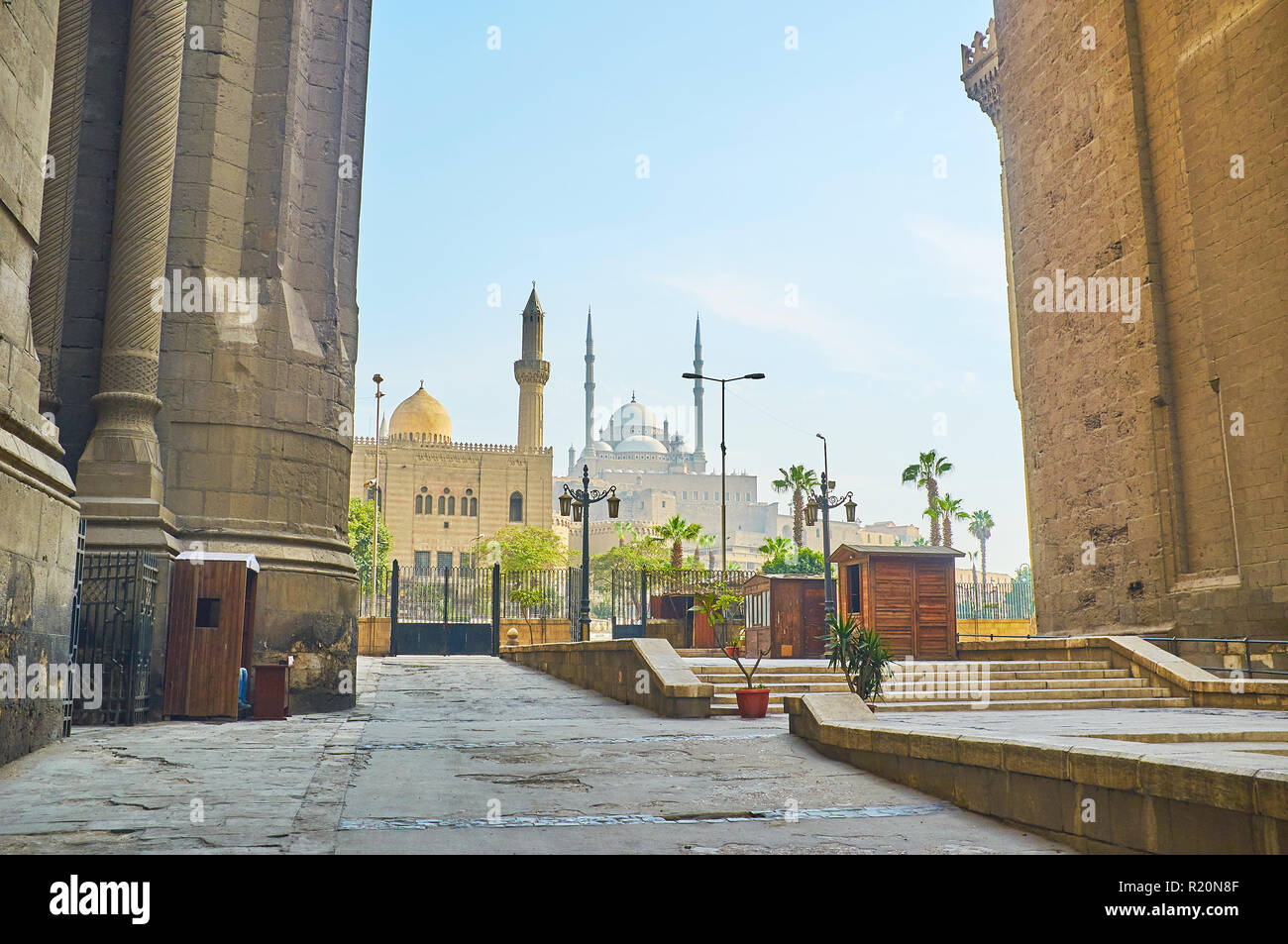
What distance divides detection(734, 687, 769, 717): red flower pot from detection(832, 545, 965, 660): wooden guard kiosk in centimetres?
959

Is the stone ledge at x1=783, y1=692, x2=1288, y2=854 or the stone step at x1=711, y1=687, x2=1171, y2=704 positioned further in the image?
the stone step at x1=711, y1=687, x2=1171, y2=704

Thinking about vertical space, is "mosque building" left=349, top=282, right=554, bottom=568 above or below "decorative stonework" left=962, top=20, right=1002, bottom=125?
below

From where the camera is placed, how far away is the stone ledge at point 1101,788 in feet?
13.8

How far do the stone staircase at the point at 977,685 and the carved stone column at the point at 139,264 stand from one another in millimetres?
7598

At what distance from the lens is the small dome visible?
150 meters

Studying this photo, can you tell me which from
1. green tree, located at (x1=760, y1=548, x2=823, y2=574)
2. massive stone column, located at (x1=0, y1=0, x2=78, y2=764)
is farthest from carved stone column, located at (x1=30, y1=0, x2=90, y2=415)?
green tree, located at (x1=760, y1=548, x2=823, y2=574)

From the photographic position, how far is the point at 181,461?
1228 centimetres

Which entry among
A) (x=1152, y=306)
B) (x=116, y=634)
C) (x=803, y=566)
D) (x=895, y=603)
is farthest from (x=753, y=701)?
(x=803, y=566)

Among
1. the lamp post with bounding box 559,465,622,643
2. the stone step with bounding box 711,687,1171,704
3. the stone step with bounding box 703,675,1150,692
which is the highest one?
the lamp post with bounding box 559,465,622,643

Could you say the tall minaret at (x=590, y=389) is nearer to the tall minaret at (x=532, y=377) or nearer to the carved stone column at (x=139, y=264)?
the tall minaret at (x=532, y=377)

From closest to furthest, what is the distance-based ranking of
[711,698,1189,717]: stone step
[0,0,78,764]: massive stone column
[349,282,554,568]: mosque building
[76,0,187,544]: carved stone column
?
1. [0,0,78,764]: massive stone column
2. [76,0,187,544]: carved stone column
3. [711,698,1189,717]: stone step
4. [349,282,554,568]: mosque building

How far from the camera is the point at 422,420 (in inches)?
3233

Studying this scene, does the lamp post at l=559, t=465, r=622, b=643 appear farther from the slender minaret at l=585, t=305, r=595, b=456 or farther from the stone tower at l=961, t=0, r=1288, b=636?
the slender minaret at l=585, t=305, r=595, b=456
